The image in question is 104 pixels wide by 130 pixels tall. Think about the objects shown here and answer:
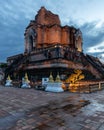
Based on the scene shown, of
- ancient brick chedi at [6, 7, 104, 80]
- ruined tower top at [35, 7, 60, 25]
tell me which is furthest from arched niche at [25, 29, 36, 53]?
ruined tower top at [35, 7, 60, 25]

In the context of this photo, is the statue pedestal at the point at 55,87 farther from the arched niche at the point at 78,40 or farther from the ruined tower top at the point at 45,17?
the ruined tower top at the point at 45,17

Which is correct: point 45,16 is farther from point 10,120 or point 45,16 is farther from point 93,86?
point 10,120

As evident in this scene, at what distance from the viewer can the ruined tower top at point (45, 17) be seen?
3181 centimetres

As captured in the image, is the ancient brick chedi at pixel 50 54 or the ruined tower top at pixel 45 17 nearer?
the ancient brick chedi at pixel 50 54

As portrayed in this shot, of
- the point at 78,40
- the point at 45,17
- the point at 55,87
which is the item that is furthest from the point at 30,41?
the point at 55,87

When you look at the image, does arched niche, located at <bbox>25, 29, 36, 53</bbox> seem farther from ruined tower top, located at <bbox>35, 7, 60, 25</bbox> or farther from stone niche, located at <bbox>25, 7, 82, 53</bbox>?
ruined tower top, located at <bbox>35, 7, 60, 25</bbox>

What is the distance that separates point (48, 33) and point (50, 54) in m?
7.95

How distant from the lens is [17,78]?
2642 cm

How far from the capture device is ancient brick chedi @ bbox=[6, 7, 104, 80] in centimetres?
2325

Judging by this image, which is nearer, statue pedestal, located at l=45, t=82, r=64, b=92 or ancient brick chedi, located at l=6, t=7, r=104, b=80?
statue pedestal, located at l=45, t=82, r=64, b=92

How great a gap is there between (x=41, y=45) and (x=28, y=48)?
11.8 feet

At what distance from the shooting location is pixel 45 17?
1260 inches

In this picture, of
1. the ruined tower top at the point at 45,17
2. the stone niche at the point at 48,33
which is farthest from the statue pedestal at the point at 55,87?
the ruined tower top at the point at 45,17

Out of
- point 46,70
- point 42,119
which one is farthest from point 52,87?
point 42,119
